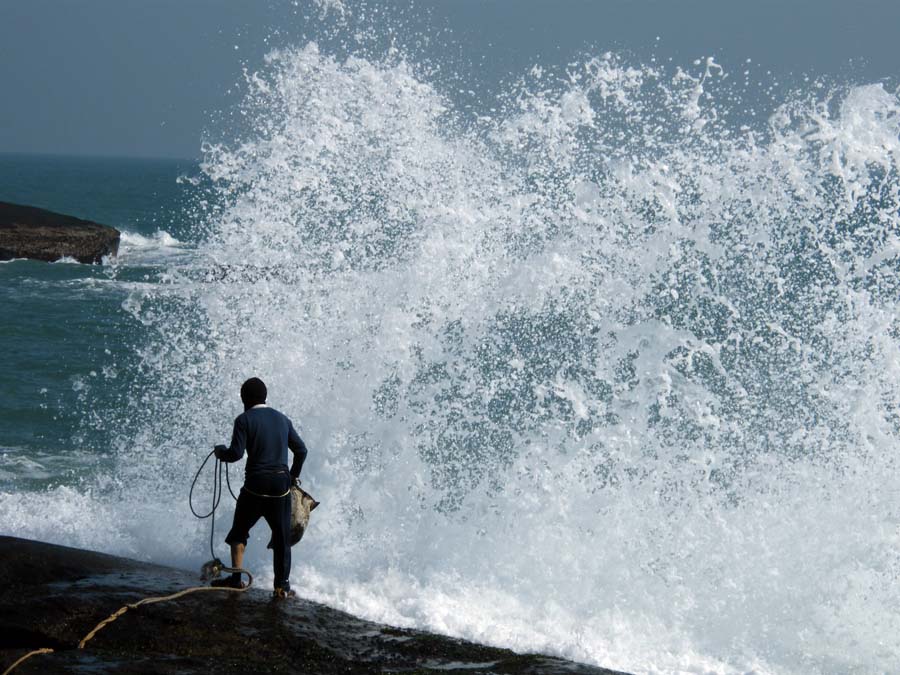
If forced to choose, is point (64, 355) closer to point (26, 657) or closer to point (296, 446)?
point (296, 446)

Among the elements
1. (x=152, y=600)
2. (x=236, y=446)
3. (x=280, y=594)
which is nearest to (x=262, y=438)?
(x=236, y=446)

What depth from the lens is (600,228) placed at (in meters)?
11.5

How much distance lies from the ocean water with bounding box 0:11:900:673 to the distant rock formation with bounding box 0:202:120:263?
24059 millimetres

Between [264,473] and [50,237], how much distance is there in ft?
108

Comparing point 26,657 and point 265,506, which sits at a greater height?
point 265,506

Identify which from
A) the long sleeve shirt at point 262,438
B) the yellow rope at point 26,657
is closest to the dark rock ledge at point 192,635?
the yellow rope at point 26,657

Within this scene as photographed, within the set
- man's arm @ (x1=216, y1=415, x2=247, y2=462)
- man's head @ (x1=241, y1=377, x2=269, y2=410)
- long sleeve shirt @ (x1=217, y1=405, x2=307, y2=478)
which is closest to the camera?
man's arm @ (x1=216, y1=415, x2=247, y2=462)

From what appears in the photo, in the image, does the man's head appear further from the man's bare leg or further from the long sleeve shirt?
the man's bare leg

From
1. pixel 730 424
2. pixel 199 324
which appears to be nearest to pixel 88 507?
pixel 199 324

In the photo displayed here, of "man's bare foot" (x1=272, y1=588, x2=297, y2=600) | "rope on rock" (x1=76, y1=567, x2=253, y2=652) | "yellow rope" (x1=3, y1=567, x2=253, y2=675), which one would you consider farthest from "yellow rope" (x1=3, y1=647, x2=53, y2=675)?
"man's bare foot" (x1=272, y1=588, x2=297, y2=600)

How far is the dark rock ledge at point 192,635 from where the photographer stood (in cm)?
627

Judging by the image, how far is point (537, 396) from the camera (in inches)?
427

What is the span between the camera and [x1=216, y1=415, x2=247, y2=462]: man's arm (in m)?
7.42

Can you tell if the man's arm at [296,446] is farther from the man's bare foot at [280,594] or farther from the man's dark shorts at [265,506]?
the man's bare foot at [280,594]
